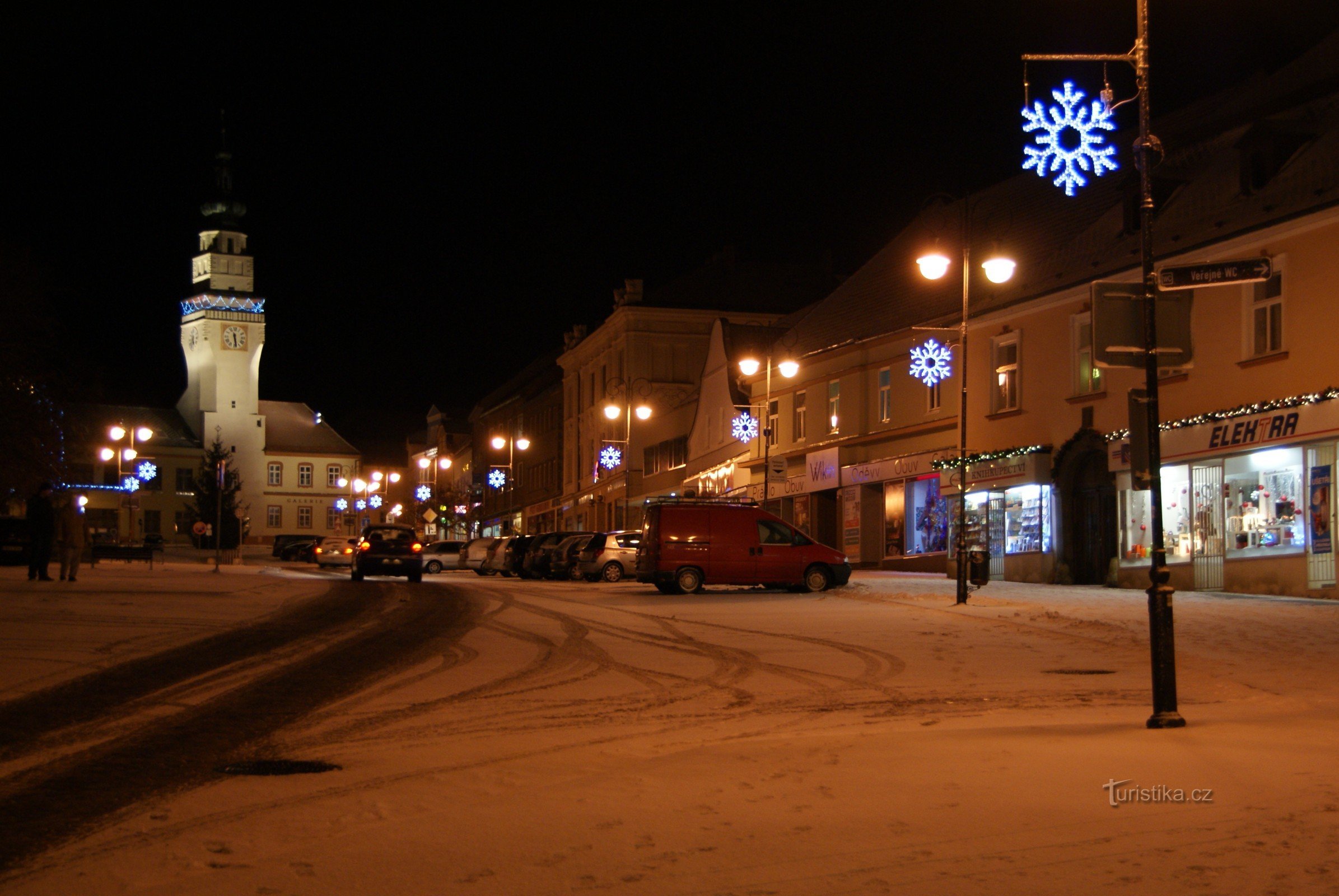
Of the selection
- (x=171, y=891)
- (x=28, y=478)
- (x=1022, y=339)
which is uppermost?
(x=1022, y=339)

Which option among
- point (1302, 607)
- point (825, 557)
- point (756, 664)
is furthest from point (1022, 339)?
point (756, 664)

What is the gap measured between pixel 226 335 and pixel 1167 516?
4098 inches

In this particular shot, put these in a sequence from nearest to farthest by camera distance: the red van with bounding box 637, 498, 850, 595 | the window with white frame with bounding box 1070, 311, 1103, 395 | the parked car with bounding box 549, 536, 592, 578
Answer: the red van with bounding box 637, 498, 850, 595 → the window with white frame with bounding box 1070, 311, 1103, 395 → the parked car with bounding box 549, 536, 592, 578

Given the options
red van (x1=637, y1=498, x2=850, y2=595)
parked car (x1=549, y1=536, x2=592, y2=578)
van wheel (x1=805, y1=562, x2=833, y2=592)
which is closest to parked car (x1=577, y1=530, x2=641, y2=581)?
parked car (x1=549, y1=536, x2=592, y2=578)

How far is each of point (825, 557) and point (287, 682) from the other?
60.1 ft

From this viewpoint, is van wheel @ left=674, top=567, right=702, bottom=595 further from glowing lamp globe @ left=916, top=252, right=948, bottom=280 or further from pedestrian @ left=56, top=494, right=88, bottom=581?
pedestrian @ left=56, top=494, right=88, bottom=581

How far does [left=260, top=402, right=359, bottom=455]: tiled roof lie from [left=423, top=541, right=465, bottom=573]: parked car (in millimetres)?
72058

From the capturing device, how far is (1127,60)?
11242 mm

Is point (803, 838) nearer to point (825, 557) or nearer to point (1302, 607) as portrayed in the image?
point (1302, 607)

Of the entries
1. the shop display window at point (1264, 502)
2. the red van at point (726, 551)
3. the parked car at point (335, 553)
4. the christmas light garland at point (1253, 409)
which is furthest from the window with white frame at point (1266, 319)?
the parked car at point (335, 553)

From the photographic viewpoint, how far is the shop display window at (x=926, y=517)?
125 feet

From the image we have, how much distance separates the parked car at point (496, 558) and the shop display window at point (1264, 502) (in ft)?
94.7

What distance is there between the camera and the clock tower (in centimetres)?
11969

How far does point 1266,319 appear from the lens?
84.7 feet
